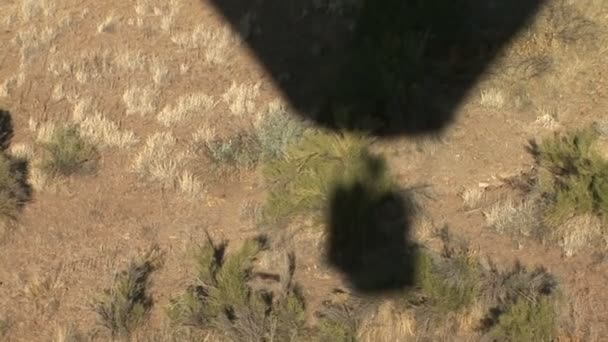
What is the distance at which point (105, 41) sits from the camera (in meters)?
13.8

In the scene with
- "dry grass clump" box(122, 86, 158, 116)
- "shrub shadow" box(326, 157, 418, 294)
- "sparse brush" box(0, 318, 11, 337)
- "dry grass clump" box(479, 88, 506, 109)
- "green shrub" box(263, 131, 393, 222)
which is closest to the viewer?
"sparse brush" box(0, 318, 11, 337)

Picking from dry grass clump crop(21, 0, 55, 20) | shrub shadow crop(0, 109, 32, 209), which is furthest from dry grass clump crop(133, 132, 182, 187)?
dry grass clump crop(21, 0, 55, 20)

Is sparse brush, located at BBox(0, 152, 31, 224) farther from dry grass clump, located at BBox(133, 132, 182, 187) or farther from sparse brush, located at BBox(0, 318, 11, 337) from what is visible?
sparse brush, located at BBox(0, 318, 11, 337)

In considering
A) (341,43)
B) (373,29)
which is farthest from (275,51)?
(373,29)

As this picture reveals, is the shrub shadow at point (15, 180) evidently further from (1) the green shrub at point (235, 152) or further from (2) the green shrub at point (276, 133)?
(2) the green shrub at point (276, 133)

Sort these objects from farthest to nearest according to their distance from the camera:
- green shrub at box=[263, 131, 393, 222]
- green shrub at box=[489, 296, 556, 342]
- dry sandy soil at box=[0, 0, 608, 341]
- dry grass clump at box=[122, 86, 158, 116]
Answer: dry grass clump at box=[122, 86, 158, 116], green shrub at box=[263, 131, 393, 222], dry sandy soil at box=[0, 0, 608, 341], green shrub at box=[489, 296, 556, 342]

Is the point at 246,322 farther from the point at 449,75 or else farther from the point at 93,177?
the point at 449,75

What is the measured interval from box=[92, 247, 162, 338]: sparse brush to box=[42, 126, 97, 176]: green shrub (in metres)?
2.17

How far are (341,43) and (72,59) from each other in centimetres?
424

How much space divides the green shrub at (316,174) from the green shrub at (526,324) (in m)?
2.32

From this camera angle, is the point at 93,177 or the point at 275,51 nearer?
the point at 93,177

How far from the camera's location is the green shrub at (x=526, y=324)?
6.45 meters

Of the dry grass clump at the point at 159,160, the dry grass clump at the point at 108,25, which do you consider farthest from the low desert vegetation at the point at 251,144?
the dry grass clump at the point at 108,25

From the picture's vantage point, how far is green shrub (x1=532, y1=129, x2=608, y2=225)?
7.86 metres
